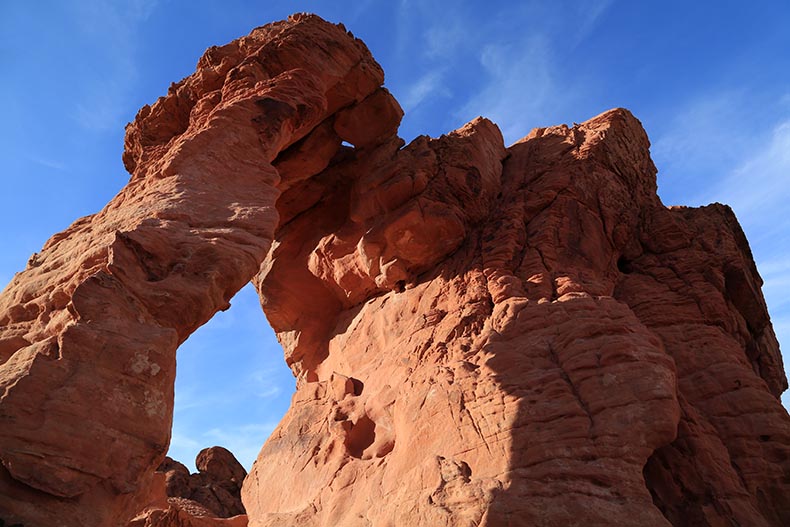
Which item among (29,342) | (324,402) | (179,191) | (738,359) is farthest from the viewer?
(324,402)

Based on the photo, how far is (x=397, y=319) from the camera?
43.6ft

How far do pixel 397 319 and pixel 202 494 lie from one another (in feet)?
47.2

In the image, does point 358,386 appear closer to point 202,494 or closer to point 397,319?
point 397,319

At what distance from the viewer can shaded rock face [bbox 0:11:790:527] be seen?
6.57 metres

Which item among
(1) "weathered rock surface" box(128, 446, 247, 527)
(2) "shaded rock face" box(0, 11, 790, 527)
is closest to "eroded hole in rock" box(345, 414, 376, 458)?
(2) "shaded rock face" box(0, 11, 790, 527)

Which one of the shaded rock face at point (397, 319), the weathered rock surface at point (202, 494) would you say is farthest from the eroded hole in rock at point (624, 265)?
the weathered rock surface at point (202, 494)

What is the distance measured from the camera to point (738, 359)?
1099 cm

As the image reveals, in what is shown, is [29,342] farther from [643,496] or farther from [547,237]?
[547,237]

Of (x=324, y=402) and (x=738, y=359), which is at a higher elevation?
(x=324, y=402)

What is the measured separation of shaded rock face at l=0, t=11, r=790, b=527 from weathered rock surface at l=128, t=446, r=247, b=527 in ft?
6.12

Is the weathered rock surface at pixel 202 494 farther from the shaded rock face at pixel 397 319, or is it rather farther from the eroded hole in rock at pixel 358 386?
the eroded hole in rock at pixel 358 386

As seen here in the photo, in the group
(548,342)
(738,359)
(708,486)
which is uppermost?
(548,342)

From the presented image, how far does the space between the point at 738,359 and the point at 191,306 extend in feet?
33.7

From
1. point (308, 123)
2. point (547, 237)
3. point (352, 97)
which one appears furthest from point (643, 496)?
point (352, 97)
